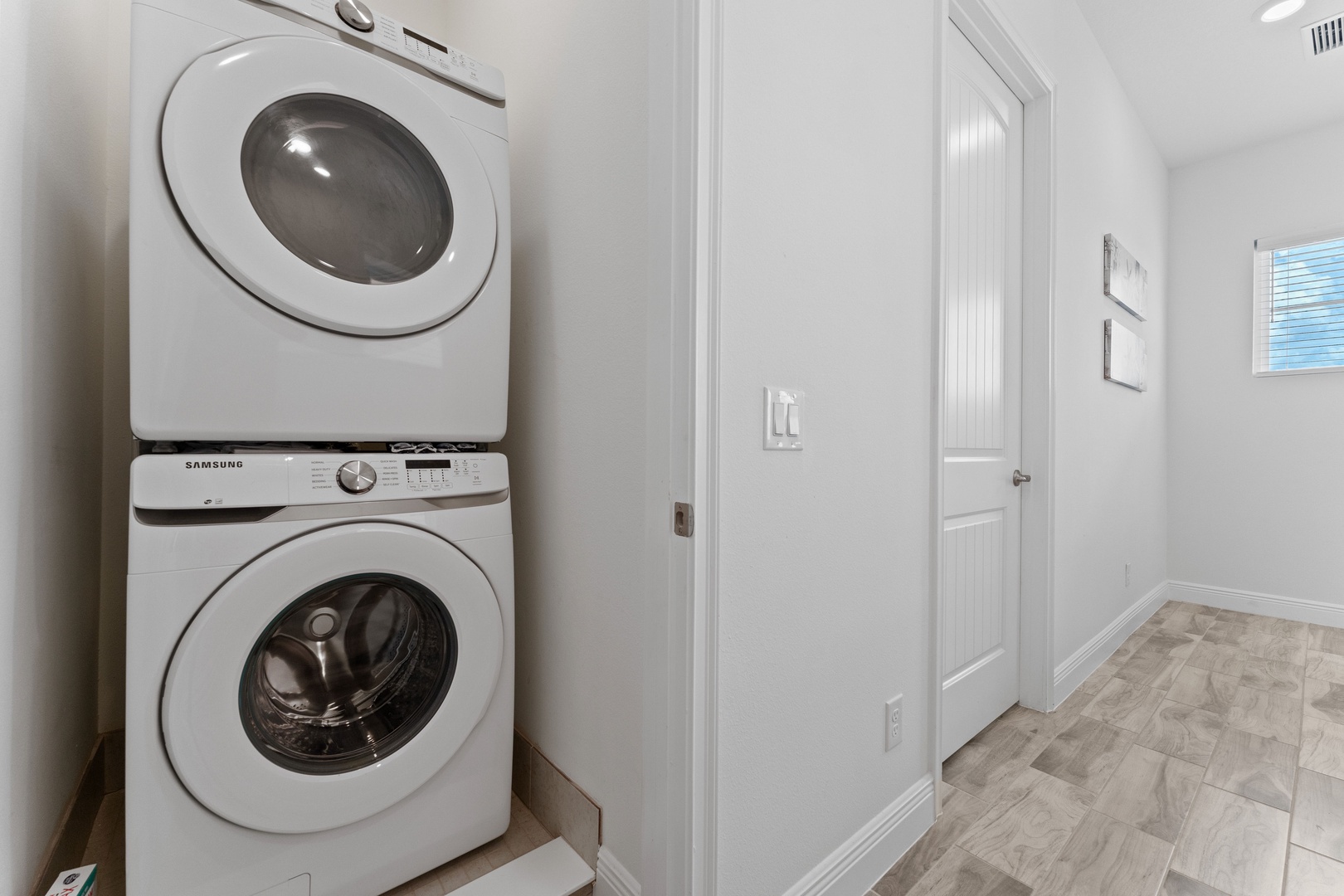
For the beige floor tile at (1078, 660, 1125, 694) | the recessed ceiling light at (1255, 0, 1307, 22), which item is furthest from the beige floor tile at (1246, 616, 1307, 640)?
the recessed ceiling light at (1255, 0, 1307, 22)

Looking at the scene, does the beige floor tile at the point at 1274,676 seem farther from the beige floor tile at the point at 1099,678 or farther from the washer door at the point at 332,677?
the washer door at the point at 332,677

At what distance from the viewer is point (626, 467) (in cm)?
102

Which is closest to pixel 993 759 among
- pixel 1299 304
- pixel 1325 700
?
pixel 1325 700

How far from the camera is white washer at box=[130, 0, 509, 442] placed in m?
0.84

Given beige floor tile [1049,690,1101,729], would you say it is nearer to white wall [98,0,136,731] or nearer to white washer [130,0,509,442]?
white washer [130,0,509,442]

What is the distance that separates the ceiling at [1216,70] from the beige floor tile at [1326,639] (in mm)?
2587

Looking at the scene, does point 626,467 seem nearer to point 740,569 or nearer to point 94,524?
point 740,569

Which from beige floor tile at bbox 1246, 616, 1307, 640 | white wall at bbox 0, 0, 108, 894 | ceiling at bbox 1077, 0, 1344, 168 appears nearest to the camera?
white wall at bbox 0, 0, 108, 894

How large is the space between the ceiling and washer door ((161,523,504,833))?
3.04 metres

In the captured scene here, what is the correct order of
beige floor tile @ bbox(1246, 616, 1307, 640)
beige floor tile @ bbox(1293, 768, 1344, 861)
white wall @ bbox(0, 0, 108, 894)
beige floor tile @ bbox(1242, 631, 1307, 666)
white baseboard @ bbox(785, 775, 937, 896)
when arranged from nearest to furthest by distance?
white wall @ bbox(0, 0, 108, 894), white baseboard @ bbox(785, 775, 937, 896), beige floor tile @ bbox(1293, 768, 1344, 861), beige floor tile @ bbox(1242, 631, 1307, 666), beige floor tile @ bbox(1246, 616, 1307, 640)

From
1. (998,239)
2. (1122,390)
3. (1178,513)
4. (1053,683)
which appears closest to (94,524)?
(998,239)

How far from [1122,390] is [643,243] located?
2.80 metres

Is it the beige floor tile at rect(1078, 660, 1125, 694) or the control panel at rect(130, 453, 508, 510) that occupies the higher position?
the control panel at rect(130, 453, 508, 510)

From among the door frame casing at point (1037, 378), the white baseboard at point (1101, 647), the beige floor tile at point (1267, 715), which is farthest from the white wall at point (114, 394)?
the beige floor tile at point (1267, 715)
